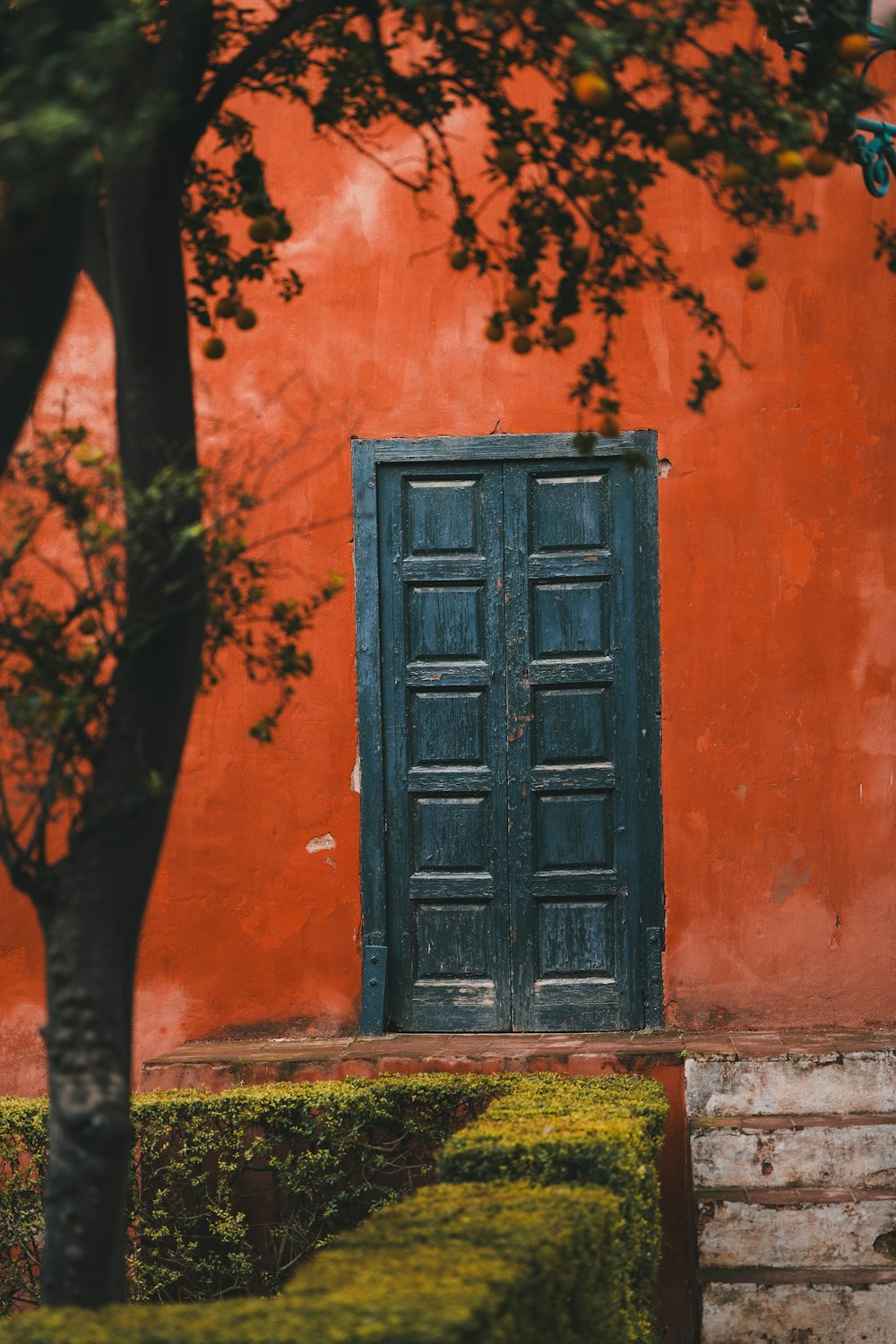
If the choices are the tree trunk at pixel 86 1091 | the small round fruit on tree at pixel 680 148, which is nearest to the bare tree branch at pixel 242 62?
the small round fruit on tree at pixel 680 148

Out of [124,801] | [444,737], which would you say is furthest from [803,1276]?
[124,801]

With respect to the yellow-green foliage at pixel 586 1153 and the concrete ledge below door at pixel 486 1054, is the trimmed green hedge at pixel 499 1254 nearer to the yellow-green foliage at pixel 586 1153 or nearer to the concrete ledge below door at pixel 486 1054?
the yellow-green foliage at pixel 586 1153

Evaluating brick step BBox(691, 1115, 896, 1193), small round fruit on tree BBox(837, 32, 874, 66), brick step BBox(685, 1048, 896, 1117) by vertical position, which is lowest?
brick step BBox(691, 1115, 896, 1193)

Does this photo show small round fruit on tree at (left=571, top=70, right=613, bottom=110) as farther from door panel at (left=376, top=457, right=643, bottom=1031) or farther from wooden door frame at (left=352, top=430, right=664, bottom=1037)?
door panel at (left=376, top=457, right=643, bottom=1031)

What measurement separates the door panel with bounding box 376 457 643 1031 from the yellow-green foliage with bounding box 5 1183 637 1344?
10.2 feet

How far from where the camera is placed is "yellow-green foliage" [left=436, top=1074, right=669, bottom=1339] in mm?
4441

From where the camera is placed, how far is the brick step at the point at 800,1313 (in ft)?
18.1

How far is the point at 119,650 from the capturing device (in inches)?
124

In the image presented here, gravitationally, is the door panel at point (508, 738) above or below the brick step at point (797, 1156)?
above

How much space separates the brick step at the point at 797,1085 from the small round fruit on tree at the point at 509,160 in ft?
12.7

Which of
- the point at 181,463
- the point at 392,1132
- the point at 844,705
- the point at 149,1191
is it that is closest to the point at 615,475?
the point at 844,705

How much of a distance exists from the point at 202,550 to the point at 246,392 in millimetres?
4349

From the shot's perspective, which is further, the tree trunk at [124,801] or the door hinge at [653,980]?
the door hinge at [653,980]

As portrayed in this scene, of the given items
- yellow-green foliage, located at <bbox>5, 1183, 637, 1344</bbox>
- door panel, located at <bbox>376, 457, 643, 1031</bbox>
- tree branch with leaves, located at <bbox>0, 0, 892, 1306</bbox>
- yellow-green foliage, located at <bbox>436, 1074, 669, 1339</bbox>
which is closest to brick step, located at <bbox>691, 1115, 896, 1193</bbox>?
yellow-green foliage, located at <bbox>436, 1074, 669, 1339</bbox>
